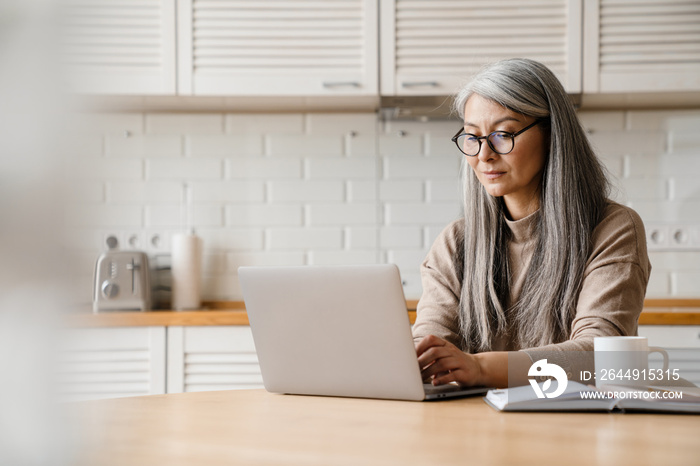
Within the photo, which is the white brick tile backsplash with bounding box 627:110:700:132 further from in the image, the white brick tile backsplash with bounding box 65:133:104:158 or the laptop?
the white brick tile backsplash with bounding box 65:133:104:158

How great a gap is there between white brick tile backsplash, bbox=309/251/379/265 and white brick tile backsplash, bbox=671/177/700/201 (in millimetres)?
1335

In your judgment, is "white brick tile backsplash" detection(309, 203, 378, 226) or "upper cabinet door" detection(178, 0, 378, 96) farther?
"white brick tile backsplash" detection(309, 203, 378, 226)

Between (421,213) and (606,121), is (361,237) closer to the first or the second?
(421,213)

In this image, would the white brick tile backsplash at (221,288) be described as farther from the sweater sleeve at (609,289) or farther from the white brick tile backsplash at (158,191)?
the sweater sleeve at (609,289)

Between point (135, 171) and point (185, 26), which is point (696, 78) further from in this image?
point (135, 171)

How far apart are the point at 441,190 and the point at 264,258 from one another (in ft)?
2.78

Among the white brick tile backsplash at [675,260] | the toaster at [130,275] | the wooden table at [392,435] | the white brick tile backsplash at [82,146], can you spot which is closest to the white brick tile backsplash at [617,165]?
the white brick tile backsplash at [675,260]

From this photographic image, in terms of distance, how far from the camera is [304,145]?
3.00 metres

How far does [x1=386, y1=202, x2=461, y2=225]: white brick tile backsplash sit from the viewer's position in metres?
2.99

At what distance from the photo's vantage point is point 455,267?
172 cm

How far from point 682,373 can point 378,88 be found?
1.58m

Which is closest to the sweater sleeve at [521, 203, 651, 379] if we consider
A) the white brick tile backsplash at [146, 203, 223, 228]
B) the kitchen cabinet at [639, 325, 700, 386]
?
the kitchen cabinet at [639, 325, 700, 386]

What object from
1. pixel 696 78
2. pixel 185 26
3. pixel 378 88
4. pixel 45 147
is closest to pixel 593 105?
pixel 696 78

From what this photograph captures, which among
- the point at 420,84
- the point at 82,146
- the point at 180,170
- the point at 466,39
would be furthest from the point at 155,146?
the point at 82,146
